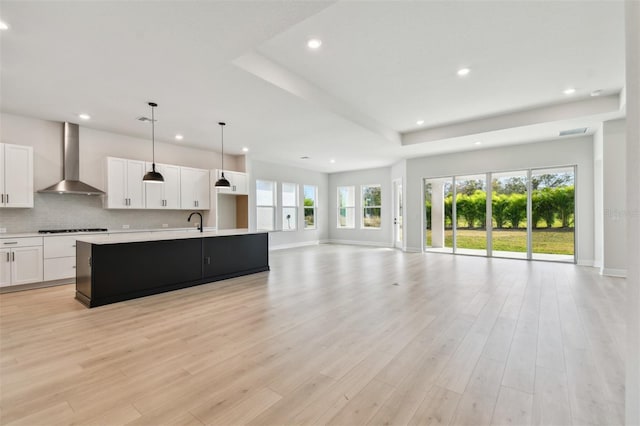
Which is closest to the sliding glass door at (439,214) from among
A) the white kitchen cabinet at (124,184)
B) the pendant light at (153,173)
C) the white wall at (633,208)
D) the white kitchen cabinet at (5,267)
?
the pendant light at (153,173)

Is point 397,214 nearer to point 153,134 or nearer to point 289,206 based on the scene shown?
point 289,206

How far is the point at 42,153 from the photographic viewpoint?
5340 millimetres

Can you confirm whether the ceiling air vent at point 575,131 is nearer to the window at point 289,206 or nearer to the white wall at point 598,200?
the white wall at point 598,200

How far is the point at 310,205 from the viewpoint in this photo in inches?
453

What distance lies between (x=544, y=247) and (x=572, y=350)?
5.73m

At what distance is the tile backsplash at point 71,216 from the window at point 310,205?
5.37m

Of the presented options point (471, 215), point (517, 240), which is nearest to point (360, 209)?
point (471, 215)

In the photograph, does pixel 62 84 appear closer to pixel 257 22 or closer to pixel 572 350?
pixel 257 22

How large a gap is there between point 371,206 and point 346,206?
3.67 ft

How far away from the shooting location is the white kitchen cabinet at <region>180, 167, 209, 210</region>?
278 inches

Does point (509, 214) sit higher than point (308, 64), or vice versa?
point (308, 64)

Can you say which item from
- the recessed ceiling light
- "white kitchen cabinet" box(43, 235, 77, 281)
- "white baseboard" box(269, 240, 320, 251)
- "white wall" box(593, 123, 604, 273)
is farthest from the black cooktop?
"white wall" box(593, 123, 604, 273)

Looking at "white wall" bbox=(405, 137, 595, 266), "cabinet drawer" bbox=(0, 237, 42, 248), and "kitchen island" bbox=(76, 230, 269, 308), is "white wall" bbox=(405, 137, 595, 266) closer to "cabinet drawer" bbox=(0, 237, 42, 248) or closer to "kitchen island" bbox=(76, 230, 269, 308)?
"kitchen island" bbox=(76, 230, 269, 308)

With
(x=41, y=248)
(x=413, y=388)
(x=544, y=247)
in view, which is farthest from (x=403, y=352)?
(x=544, y=247)
